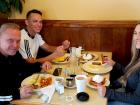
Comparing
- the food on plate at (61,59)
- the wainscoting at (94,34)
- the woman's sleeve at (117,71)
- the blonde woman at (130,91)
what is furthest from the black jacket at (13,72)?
the wainscoting at (94,34)

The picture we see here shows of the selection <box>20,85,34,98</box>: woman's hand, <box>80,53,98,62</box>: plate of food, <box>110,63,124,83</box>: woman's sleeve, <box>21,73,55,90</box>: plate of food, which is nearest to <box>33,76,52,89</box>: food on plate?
<box>21,73,55,90</box>: plate of food

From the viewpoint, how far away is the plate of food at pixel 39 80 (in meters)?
1.78

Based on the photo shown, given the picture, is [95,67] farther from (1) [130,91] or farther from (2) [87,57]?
(1) [130,91]

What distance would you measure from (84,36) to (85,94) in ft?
4.50

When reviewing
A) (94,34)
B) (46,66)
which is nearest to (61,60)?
(46,66)

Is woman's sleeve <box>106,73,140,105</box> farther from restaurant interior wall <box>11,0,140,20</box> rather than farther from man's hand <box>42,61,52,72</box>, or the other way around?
restaurant interior wall <box>11,0,140,20</box>

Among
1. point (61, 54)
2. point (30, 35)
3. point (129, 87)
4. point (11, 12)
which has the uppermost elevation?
point (11, 12)

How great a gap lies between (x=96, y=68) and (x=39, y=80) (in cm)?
56

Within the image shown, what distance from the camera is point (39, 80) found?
1.87m

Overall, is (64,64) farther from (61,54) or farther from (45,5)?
(45,5)

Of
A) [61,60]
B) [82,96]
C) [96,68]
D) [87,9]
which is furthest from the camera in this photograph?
[87,9]

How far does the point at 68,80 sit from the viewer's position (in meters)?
1.80

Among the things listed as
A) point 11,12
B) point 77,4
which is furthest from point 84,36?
point 11,12

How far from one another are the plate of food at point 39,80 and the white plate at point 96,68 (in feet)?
1.20
